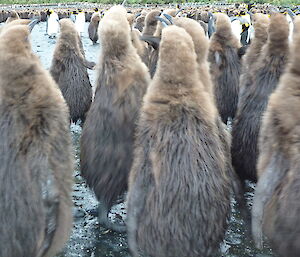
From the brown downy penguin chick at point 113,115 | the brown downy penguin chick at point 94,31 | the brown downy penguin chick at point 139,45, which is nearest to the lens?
the brown downy penguin chick at point 113,115

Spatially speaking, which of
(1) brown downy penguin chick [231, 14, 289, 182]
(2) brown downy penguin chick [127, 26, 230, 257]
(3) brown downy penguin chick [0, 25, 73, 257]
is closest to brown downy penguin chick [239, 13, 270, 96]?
(1) brown downy penguin chick [231, 14, 289, 182]

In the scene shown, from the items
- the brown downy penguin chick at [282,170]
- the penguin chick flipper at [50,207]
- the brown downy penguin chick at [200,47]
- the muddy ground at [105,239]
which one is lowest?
the muddy ground at [105,239]

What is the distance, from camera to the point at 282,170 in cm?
229

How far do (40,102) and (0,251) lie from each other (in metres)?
0.82

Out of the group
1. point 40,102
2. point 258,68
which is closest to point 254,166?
point 258,68

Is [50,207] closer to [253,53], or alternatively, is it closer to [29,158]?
[29,158]

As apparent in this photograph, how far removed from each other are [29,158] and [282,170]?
1.32 m

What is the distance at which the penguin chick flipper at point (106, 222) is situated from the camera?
335 centimetres

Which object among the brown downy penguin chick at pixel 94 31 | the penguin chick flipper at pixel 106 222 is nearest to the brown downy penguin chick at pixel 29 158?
the penguin chick flipper at pixel 106 222

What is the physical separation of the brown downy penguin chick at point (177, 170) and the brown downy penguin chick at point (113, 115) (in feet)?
1.56

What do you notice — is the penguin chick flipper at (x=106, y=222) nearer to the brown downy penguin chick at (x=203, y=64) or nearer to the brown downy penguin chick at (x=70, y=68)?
the brown downy penguin chick at (x=203, y=64)

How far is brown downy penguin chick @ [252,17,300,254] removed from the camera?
215cm

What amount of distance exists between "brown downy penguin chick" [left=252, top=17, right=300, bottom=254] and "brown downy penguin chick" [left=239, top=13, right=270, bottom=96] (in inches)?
45.5

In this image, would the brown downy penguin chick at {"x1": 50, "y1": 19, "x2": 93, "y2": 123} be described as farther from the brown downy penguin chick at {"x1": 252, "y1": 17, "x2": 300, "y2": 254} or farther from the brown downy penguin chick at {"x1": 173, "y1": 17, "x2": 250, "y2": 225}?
Answer: the brown downy penguin chick at {"x1": 252, "y1": 17, "x2": 300, "y2": 254}
